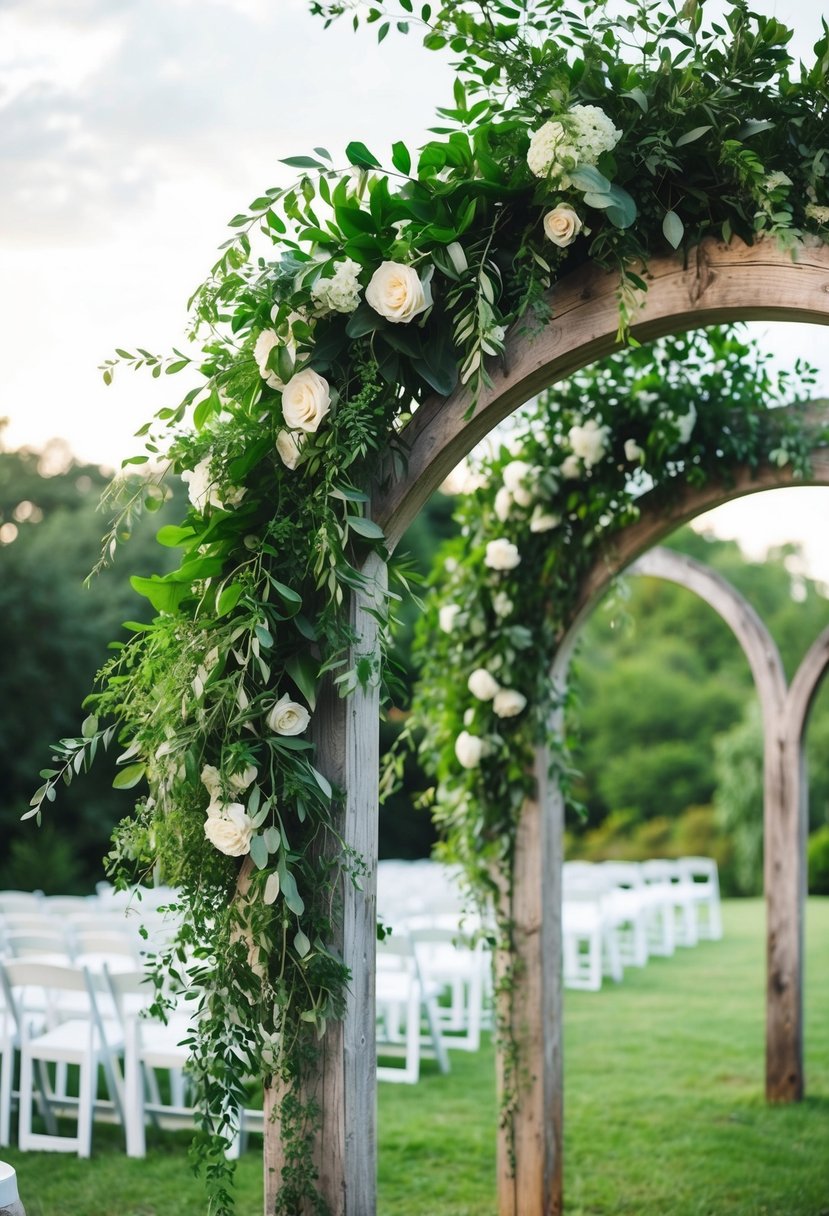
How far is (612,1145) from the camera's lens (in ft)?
17.2

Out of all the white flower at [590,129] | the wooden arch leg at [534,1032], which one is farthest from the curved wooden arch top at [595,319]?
the wooden arch leg at [534,1032]

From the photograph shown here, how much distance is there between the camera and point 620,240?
248 centimetres

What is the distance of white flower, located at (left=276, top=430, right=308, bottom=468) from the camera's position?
2555mm

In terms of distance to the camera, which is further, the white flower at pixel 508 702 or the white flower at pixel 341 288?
→ the white flower at pixel 508 702

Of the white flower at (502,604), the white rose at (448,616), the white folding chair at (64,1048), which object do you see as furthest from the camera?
the white folding chair at (64,1048)

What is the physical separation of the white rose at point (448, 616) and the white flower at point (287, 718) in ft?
6.45

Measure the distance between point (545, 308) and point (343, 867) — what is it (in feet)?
4.25

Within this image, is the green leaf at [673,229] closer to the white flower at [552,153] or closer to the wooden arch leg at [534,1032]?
the white flower at [552,153]

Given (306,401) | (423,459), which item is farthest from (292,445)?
(423,459)

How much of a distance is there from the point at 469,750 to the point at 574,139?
2.44m

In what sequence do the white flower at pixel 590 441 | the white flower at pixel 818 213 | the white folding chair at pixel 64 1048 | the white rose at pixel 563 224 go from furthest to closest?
the white folding chair at pixel 64 1048 → the white flower at pixel 590 441 → the white rose at pixel 563 224 → the white flower at pixel 818 213

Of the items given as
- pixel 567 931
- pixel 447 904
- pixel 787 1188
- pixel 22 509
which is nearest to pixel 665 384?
pixel 787 1188

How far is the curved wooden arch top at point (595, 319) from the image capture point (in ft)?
7.81

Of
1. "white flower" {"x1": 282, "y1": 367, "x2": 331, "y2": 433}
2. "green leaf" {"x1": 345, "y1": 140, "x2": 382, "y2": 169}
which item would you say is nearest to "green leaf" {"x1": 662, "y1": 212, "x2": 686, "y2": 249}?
"green leaf" {"x1": 345, "y1": 140, "x2": 382, "y2": 169}
